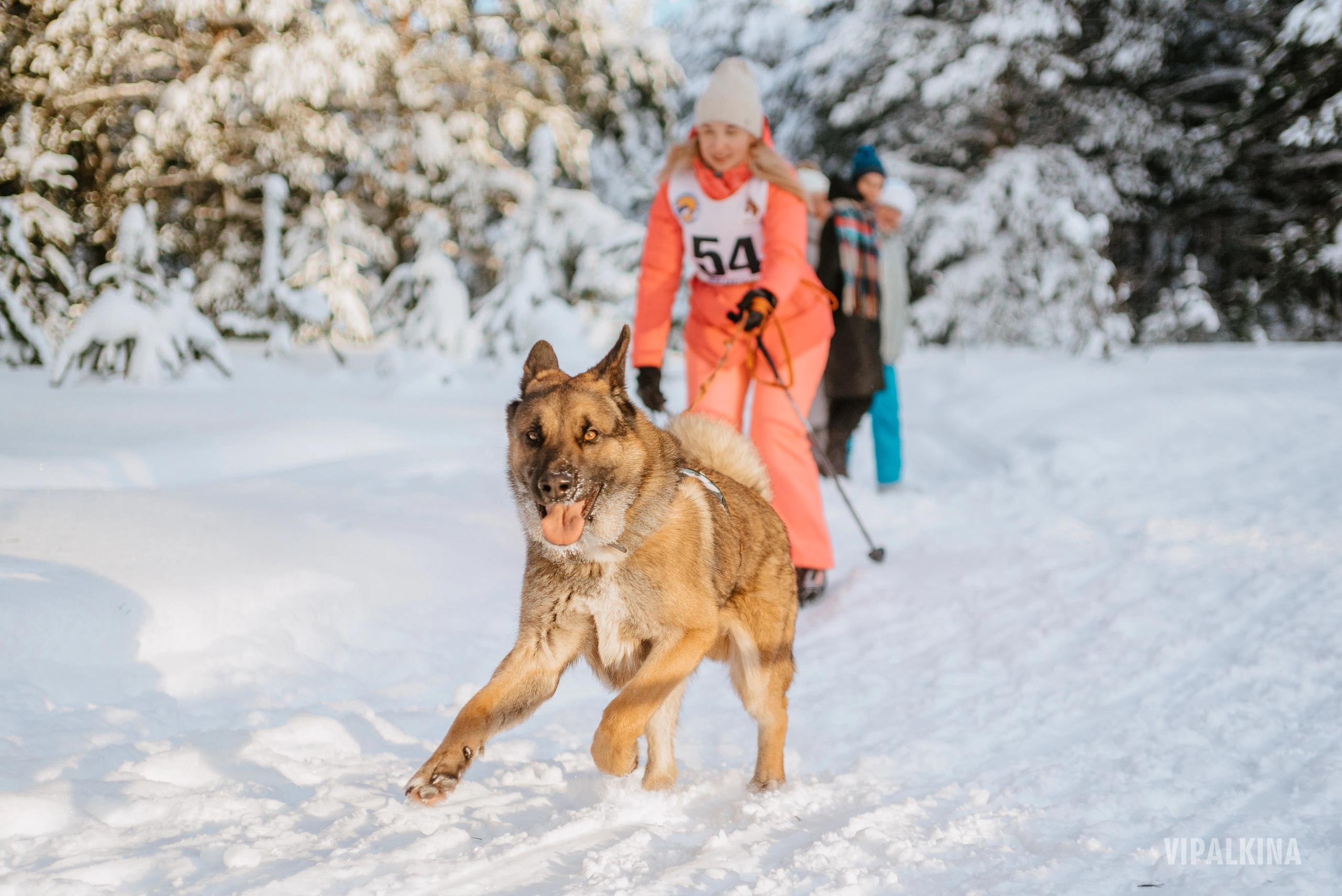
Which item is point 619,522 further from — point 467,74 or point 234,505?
point 467,74

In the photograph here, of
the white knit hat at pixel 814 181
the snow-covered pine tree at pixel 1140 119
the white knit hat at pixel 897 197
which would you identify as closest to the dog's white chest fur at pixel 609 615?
the white knit hat at pixel 814 181

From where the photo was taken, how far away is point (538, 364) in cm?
288

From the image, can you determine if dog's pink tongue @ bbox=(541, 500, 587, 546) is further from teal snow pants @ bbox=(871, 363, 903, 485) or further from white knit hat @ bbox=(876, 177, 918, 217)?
white knit hat @ bbox=(876, 177, 918, 217)

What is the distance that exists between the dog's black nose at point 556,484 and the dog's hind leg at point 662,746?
0.82 meters

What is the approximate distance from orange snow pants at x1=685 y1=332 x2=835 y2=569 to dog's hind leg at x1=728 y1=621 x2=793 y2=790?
1.77 m

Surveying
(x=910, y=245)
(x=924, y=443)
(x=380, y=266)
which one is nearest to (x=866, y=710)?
(x=924, y=443)

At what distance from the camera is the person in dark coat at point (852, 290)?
21.9 feet

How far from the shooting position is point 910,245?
1827cm

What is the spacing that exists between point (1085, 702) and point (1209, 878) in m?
1.28

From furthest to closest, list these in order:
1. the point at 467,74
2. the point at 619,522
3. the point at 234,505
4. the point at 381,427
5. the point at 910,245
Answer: the point at 910,245, the point at 467,74, the point at 381,427, the point at 234,505, the point at 619,522

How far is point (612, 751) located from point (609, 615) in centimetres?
39

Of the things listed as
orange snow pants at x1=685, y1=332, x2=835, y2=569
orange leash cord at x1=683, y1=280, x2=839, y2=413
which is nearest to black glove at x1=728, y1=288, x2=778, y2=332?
orange leash cord at x1=683, y1=280, x2=839, y2=413

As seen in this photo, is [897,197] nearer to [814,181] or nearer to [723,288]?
[814,181]

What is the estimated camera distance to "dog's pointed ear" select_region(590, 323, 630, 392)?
2.78m
